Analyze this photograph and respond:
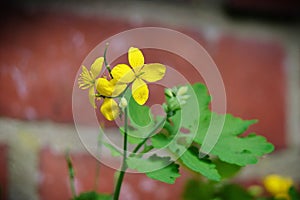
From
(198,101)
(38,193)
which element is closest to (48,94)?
(38,193)

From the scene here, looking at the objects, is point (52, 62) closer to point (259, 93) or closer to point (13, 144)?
point (13, 144)

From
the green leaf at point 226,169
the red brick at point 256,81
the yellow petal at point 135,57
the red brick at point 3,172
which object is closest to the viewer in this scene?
the yellow petal at point 135,57

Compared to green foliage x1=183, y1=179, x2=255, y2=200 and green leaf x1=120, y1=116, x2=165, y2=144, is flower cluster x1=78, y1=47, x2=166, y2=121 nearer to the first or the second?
green leaf x1=120, y1=116, x2=165, y2=144

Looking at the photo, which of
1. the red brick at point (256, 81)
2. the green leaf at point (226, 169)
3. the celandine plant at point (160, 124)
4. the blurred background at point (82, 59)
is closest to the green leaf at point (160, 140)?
the celandine plant at point (160, 124)

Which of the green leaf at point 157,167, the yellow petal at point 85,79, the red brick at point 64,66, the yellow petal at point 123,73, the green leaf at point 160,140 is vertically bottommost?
the green leaf at point 157,167

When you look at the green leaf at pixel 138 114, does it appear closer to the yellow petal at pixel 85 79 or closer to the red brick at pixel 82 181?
the yellow petal at pixel 85 79

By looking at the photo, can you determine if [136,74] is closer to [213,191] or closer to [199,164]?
[199,164]

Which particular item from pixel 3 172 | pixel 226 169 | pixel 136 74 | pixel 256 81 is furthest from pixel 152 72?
pixel 256 81
